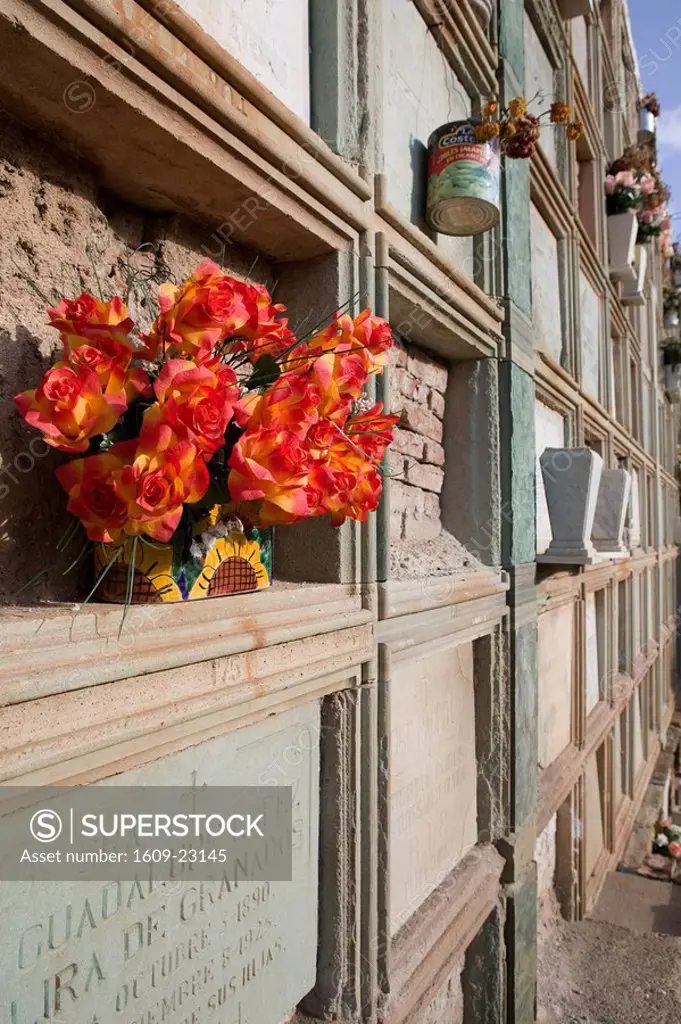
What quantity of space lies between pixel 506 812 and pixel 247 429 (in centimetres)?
205

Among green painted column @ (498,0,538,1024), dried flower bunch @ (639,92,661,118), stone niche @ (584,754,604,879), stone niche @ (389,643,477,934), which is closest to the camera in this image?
stone niche @ (389,643,477,934)

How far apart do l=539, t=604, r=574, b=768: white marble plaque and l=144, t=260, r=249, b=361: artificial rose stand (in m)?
2.57

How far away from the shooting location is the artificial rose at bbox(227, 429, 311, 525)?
3.11 feet

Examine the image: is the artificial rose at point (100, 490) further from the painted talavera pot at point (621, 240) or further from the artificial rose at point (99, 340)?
the painted talavera pot at point (621, 240)

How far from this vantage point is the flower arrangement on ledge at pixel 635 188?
4754 mm

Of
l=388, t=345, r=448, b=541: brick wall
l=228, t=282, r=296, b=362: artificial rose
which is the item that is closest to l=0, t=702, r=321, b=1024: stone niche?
l=228, t=282, r=296, b=362: artificial rose

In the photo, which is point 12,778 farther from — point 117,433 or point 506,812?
point 506,812

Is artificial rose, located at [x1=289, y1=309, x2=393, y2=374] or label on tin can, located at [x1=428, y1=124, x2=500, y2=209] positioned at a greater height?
label on tin can, located at [x1=428, y1=124, x2=500, y2=209]

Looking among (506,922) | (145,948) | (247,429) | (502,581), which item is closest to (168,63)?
(247,429)

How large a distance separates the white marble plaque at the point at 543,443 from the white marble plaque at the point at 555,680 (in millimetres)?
379

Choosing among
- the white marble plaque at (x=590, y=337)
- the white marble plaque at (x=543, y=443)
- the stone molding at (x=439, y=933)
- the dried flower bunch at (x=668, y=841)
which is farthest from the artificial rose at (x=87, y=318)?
the dried flower bunch at (x=668, y=841)

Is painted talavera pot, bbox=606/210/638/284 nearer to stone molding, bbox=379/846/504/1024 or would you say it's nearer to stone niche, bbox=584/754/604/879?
stone niche, bbox=584/754/604/879

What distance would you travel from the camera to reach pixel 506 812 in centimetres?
248

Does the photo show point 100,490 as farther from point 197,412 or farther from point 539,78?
point 539,78
